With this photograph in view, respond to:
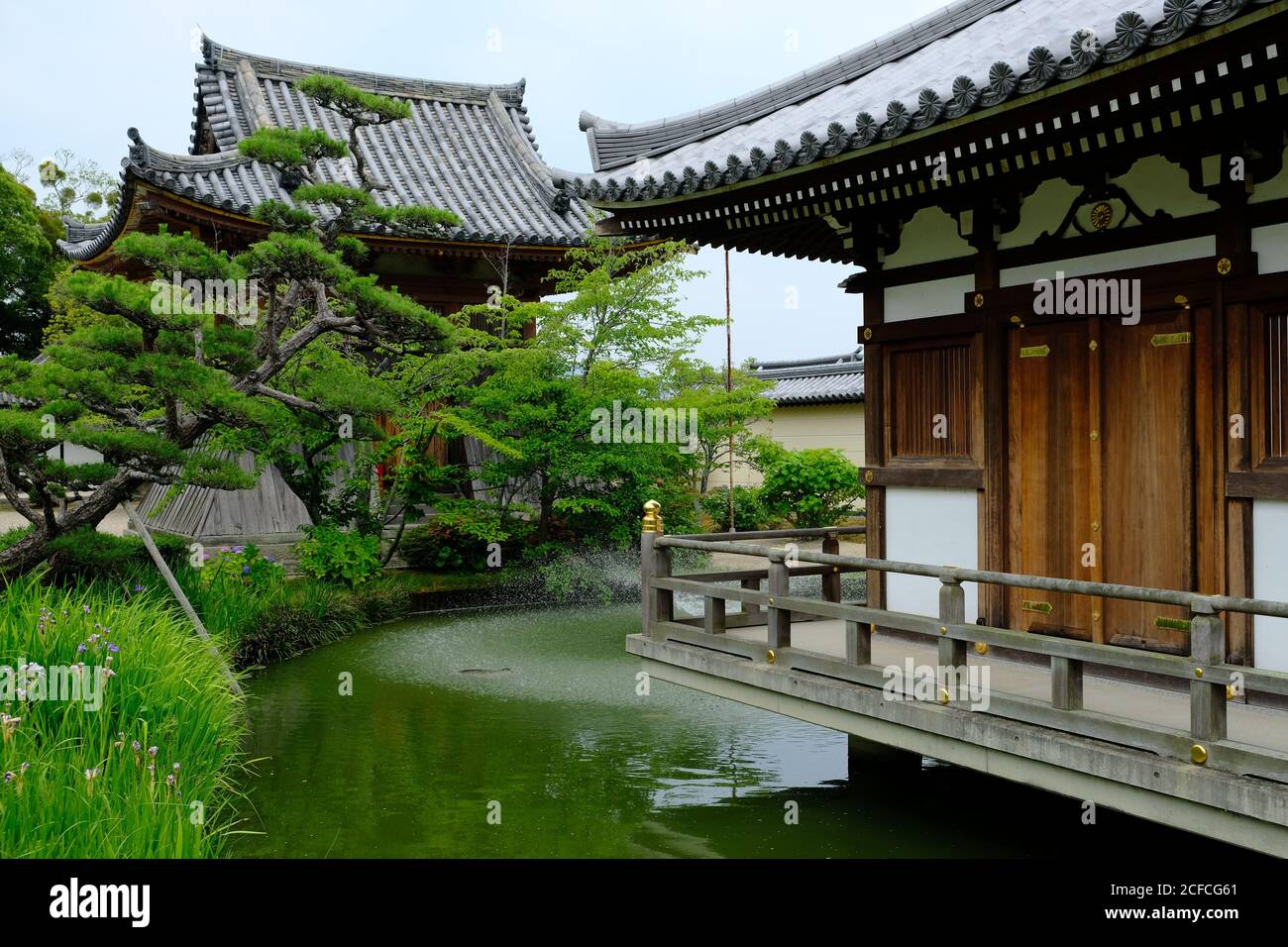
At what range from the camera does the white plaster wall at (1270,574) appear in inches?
233

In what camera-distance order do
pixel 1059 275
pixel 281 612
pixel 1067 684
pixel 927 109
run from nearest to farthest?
pixel 1067 684, pixel 927 109, pixel 1059 275, pixel 281 612

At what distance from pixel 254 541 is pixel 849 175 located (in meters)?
12.7

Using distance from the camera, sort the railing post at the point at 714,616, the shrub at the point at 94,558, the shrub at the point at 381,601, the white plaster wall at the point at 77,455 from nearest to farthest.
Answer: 1. the railing post at the point at 714,616
2. the shrub at the point at 94,558
3. the shrub at the point at 381,601
4. the white plaster wall at the point at 77,455

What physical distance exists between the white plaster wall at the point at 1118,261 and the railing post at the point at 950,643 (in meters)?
2.42

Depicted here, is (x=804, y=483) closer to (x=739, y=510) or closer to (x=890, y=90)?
(x=739, y=510)

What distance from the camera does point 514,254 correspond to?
19297 millimetres

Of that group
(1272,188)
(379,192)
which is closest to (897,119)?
(1272,188)

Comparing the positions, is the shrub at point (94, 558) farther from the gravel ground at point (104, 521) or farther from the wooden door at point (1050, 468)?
the gravel ground at point (104, 521)

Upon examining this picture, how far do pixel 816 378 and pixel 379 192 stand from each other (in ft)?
60.1

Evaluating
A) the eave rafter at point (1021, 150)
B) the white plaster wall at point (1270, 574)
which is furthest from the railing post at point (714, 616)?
the white plaster wall at point (1270, 574)

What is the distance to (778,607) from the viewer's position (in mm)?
7285

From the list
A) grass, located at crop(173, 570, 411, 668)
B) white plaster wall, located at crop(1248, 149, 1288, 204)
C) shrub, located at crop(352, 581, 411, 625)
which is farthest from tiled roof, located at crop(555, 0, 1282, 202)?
shrub, located at crop(352, 581, 411, 625)

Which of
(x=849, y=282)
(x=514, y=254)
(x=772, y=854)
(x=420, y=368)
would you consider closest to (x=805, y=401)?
(x=514, y=254)

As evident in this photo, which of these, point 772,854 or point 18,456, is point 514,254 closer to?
point 18,456
